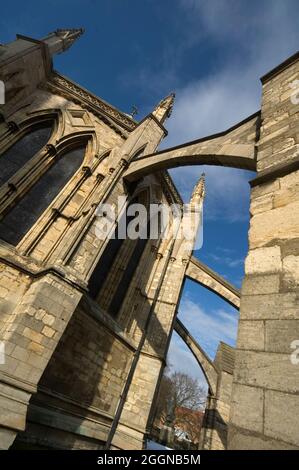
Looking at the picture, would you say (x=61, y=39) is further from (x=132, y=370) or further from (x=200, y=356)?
(x=200, y=356)

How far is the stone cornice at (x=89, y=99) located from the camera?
355 inches

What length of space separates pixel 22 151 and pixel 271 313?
7861 mm

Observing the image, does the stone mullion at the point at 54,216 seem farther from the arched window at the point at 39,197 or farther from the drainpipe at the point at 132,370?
the drainpipe at the point at 132,370

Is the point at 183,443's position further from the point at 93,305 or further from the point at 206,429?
the point at 93,305

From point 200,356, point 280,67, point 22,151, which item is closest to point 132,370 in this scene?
point 200,356

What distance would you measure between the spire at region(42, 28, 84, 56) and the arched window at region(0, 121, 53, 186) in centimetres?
303

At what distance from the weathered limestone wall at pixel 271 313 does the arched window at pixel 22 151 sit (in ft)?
21.2

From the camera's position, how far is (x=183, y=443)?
23656 mm

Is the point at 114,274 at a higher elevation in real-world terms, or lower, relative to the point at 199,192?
lower

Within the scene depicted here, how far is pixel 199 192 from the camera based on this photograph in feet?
41.2

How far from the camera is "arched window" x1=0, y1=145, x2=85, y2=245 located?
6.30m

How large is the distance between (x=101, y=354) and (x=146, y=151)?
6.25 m

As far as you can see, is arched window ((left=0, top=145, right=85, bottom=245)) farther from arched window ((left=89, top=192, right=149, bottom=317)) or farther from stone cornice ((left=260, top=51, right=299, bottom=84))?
stone cornice ((left=260, top=51, right=299, bottom=84))

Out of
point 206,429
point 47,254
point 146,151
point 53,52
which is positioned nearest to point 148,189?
point 146,151
